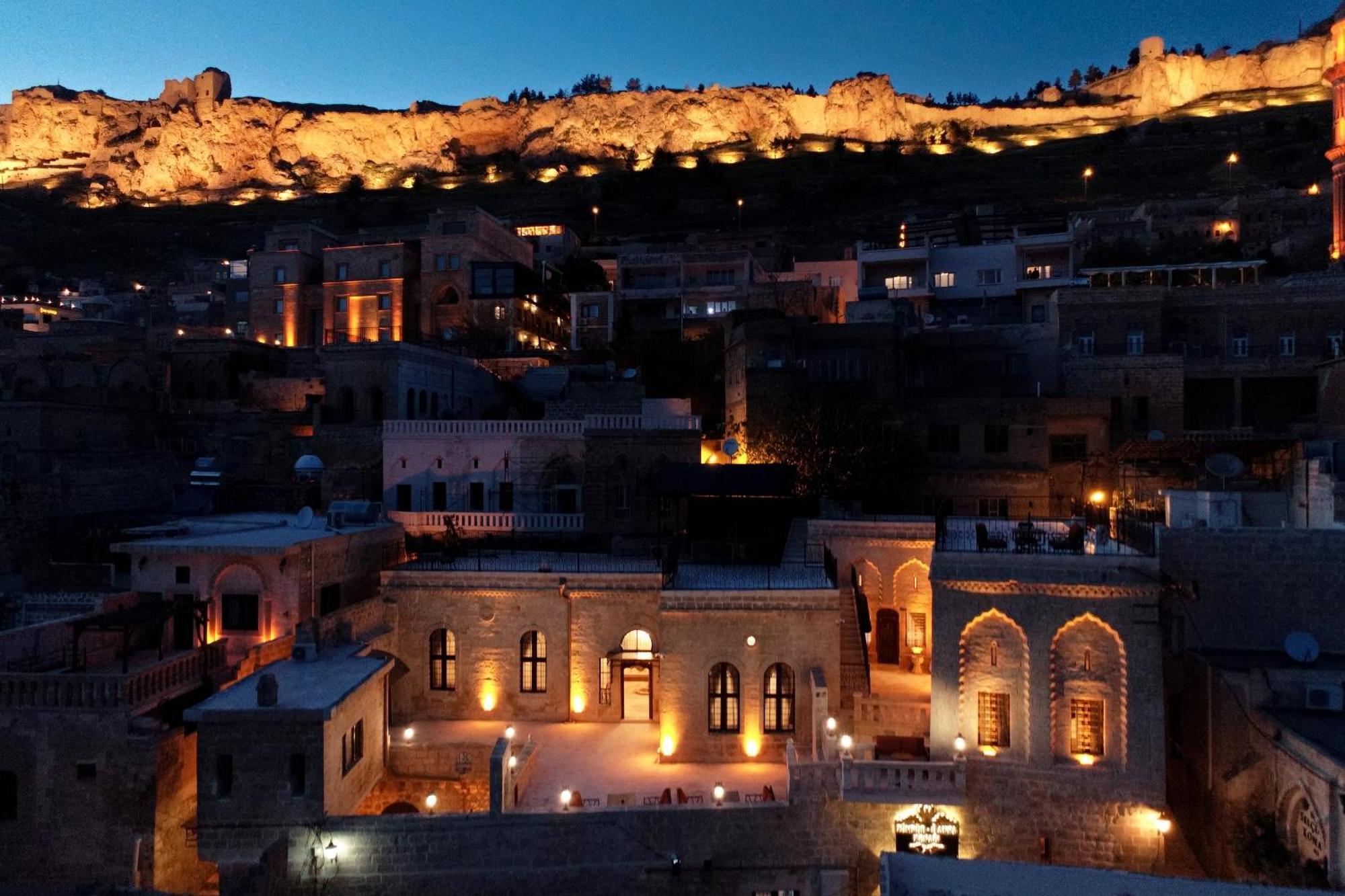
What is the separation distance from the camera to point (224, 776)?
1614cm

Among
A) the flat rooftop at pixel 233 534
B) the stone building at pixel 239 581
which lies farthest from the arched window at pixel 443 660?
the flat rooftop at pixel 233 534

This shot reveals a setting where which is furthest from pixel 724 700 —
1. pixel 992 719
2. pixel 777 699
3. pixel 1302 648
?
pixel 1302 648

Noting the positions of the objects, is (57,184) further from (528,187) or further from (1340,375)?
(1340,375)

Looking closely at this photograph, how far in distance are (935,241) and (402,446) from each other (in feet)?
142

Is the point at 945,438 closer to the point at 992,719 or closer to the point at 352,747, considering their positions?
the point at 992,719

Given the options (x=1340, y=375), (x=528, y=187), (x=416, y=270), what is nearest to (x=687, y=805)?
(x=1340, y=375)

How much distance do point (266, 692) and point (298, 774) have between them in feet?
5.88

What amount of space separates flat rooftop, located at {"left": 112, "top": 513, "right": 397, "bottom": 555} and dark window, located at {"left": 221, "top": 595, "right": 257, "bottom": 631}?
4.55 feet

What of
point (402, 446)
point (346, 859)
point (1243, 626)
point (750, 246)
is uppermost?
point (750, 246)

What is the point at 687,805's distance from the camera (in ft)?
55.0

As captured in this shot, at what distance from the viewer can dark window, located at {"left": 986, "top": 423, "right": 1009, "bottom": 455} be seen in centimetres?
3077

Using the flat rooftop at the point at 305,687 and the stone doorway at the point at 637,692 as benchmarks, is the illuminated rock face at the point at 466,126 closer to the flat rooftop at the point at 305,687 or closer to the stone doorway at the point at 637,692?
the stone doorway at the point at 637,692

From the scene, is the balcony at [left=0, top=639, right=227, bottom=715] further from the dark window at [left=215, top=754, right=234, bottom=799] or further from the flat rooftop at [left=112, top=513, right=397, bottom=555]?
the flat rooftop at [left=112, top=513, right=397, bottom=555]

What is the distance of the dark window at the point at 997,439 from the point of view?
3077cm
